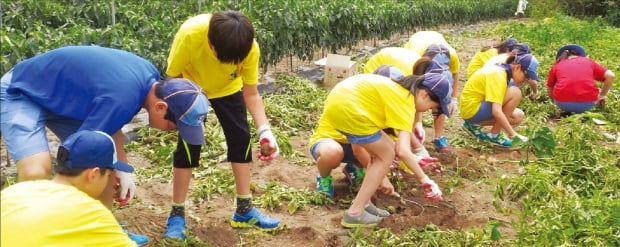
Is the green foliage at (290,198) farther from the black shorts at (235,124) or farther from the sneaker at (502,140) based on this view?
the sneaker at (502,140)

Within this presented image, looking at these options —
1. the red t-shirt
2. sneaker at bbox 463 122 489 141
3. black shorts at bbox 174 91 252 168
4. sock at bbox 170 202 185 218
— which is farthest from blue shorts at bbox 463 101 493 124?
sock at bbox 170 202 185 218

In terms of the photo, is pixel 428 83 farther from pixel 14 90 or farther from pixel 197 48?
pixel 14 90

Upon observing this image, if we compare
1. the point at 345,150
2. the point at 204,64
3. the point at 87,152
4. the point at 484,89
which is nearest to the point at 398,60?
the point at 484,89

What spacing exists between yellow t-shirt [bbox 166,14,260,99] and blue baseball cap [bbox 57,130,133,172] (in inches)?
36.1

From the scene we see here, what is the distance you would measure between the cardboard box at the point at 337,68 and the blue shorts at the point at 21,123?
4523 mm

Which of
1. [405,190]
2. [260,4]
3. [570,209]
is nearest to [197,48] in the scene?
[405,190]

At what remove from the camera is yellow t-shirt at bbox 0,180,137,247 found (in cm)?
165

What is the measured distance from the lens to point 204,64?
305 centimetres

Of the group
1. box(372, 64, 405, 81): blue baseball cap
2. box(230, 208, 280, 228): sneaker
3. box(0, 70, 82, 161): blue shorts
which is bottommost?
box(230, 208, 280, 228): sneaker

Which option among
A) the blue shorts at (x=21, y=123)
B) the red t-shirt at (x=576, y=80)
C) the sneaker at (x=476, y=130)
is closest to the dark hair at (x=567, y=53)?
the red t-shirt at (x=576, y=80)

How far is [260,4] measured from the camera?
24.3 ft

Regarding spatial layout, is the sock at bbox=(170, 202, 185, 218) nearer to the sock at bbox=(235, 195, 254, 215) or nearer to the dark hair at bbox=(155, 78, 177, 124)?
the sock at bbox=(235, 195, 254, 215)

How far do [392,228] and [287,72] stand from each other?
183 inches

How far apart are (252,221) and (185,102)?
114 centimetres
